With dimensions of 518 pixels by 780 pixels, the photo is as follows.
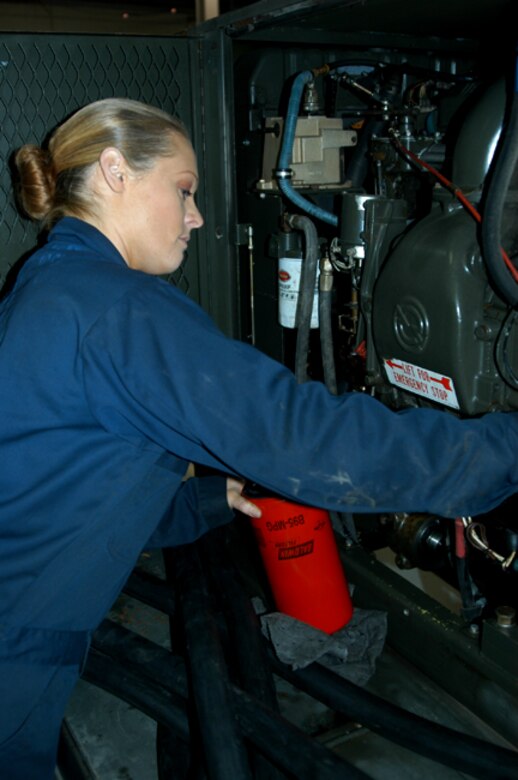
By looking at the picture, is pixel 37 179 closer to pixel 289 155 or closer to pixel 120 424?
pixel 120 424

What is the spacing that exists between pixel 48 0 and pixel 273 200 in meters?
6.90

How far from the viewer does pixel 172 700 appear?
1.51 m

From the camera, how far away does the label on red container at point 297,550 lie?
1780 mm

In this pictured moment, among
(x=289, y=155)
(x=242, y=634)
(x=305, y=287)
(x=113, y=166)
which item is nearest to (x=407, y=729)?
(x=242, y=634)

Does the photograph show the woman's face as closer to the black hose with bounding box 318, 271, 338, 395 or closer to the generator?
the generator

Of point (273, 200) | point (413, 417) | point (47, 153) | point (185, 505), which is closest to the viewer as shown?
point (413, 417)

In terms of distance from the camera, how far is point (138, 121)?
1.24 meters

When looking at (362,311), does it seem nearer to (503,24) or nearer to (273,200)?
(273,200)

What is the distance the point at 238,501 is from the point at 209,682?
405 millimetres

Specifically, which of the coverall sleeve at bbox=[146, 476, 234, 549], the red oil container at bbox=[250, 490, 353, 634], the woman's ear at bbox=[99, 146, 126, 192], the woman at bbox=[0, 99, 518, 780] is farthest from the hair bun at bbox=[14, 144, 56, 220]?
the red oil container at bbox=[250, 490, 353, 634]

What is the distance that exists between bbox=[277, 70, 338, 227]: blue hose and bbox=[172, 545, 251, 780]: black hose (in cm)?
99

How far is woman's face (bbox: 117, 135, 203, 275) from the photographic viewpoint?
123 centimetres

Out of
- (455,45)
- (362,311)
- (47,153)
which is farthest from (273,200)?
(47,153)

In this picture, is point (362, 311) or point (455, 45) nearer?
point (362, 311)
